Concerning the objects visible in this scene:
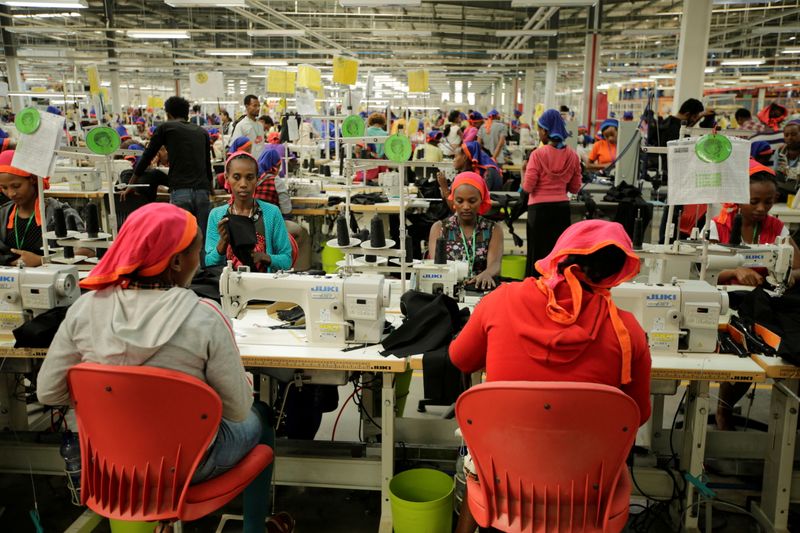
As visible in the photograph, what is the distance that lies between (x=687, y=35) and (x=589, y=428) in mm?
5932

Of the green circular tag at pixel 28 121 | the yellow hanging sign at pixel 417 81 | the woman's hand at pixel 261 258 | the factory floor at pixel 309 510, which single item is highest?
the yellow hanging sign at pixel 417 81

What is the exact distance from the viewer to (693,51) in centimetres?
635

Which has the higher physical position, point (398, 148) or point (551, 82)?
point (551, 82)

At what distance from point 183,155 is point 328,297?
141 inches

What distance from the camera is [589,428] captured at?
5.04 ft

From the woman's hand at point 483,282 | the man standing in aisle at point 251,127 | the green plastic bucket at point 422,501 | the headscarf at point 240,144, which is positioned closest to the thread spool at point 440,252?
the woman's hand at point 483,282

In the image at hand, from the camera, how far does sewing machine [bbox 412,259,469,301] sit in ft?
9.00

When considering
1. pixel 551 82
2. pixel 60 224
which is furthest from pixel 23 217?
pixel 551 82

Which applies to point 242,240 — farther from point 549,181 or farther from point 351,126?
point 549,181

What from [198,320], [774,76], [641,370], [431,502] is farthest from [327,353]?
[774,76]

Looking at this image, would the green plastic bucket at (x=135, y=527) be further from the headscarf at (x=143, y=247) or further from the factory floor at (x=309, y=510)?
the headscarf at (x=143, y=247)

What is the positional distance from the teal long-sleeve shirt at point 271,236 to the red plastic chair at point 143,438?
1679 mm

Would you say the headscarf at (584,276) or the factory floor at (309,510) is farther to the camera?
the factory floor at (309,510)

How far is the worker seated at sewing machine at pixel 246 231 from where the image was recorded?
10.4ft
